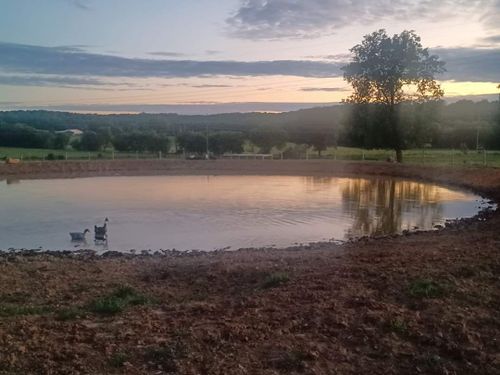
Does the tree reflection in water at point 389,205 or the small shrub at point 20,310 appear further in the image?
the tree reflection in water at point 389,205

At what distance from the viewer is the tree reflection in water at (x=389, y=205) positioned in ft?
57.4

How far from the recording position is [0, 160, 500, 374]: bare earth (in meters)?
5.28

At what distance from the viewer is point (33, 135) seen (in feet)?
226

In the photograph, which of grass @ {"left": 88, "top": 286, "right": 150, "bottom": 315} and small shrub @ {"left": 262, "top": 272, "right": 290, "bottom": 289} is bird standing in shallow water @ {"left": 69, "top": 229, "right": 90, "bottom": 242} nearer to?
grass @ {"left": 88, "top": 286, "right": 150, "bottom": 315}

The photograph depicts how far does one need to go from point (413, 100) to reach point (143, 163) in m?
19.8

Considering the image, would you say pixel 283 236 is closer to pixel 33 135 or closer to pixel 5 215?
pixel 5 215

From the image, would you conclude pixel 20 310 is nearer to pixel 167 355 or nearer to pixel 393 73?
pixel 167 355

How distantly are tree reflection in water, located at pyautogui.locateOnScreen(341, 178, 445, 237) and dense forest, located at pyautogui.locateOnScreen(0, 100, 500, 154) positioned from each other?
8.29 metres

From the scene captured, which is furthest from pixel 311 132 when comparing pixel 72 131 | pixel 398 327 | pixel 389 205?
pixel 398 327

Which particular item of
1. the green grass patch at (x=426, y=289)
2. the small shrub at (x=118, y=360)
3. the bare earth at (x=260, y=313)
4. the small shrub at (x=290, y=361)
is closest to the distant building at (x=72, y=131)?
the bare earth at (x=260, y=313)

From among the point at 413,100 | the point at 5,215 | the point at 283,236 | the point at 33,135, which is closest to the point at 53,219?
the point at 5,215

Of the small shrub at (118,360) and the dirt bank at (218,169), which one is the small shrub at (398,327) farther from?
the dirt bank at (218,169)

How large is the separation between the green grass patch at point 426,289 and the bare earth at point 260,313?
0.9 inches

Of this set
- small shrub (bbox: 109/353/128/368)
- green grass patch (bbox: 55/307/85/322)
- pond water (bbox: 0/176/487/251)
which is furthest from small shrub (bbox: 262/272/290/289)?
pond water (bbox: 0/176/487/251)
